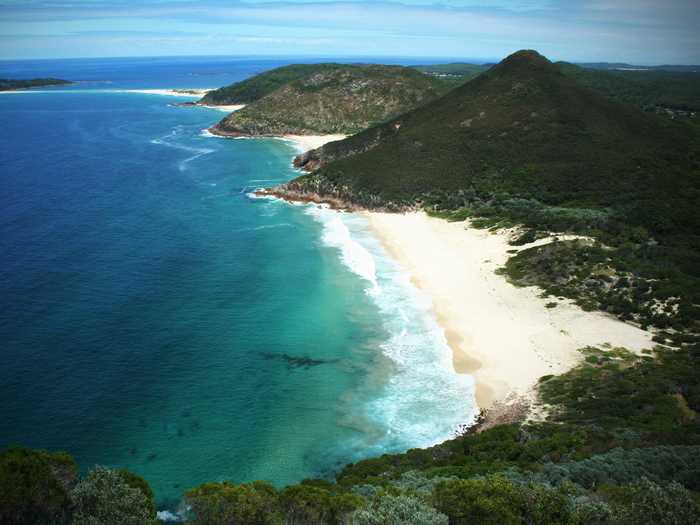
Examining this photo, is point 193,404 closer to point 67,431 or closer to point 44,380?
point 67,431

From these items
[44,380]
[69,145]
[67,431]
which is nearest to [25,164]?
[69,145]

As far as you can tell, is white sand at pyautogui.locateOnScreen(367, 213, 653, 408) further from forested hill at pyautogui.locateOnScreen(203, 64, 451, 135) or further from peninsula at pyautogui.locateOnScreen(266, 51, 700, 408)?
forested hill at pyautogui.locateOnScreen(203, 64, 451, 135)

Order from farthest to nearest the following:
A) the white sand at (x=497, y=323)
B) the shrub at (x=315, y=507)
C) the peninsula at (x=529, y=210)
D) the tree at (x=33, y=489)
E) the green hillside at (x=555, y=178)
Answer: the green hillside at (x=555, y=178), the peninsula at (x=529, y=210), the white sand at (x=497, y=323), the shrub at (x=315, y=507), the tree at (x=33, y=489)

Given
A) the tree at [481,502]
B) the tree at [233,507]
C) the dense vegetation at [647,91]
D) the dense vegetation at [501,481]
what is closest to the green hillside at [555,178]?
the dense vegetation at [501,481]

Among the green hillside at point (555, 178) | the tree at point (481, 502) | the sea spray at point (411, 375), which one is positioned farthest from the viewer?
the green hillside at point (555, 178)

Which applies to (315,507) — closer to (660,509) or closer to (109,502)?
(109,502)

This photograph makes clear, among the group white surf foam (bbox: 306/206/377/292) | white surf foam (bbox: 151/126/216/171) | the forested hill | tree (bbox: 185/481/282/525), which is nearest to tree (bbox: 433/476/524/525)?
tree (bbox: 185/481/282/525)

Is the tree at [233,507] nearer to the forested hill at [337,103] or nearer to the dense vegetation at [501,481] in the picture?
the dense vegetation at [501,481]
